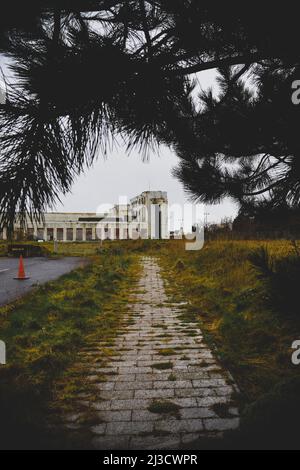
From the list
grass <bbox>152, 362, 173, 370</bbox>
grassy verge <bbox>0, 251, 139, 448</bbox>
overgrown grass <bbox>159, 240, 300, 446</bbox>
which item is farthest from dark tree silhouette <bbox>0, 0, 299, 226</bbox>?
grass <bbox>152, 362, 173, 370</bbox>

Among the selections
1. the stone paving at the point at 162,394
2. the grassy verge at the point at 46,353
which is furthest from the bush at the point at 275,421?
the grassy verge at the point at 46,353

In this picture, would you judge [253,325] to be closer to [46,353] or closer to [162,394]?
[162,394]

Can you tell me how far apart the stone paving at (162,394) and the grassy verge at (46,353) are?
0.79ft

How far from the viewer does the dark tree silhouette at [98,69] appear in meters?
1.71

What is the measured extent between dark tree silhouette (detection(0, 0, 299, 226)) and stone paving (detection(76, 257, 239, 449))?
5.03 feet

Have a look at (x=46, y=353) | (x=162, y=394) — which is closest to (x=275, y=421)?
(x=162, y=394)

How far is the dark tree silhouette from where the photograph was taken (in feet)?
5.61

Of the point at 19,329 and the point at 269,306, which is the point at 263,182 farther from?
the point at 19,329

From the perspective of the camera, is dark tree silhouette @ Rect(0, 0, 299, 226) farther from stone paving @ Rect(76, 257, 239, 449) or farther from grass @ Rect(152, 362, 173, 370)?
grass @ Rect(152, 362, 173, 370)

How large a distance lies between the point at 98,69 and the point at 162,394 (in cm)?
244

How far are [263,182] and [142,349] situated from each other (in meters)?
2.25

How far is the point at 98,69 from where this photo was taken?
172 cm

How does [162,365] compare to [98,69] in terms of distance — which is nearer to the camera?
[98,69]

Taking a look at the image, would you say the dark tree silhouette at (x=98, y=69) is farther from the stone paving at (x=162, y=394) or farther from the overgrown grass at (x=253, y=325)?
the stone paving at (x=162, y=394)
